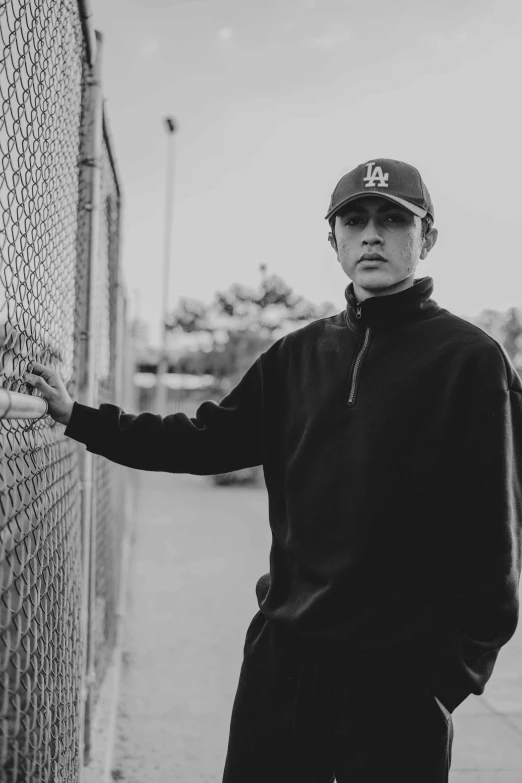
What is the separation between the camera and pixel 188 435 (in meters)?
2.39

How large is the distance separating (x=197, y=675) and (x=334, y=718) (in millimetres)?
2753

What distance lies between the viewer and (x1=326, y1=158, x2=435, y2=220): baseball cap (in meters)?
2.12

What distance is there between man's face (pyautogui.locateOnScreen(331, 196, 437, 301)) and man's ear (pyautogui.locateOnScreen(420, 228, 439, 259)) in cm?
6

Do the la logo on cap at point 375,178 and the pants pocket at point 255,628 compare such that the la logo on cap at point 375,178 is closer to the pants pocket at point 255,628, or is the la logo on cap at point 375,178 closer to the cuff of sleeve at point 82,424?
the cuff of sleeve at point 82,424

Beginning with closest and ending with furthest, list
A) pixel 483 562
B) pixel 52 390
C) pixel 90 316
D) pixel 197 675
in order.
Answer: pixel 483 562, pixel 52 390, pixel 90 316, pixel 197 675

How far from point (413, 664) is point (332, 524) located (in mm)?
392

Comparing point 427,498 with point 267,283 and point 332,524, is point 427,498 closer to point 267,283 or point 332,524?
point 332,524

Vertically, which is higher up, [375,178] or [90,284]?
[375,178]

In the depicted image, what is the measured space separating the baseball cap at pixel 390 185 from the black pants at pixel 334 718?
1.19 m

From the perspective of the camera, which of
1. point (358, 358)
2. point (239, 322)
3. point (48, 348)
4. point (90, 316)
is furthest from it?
point (239, 322)

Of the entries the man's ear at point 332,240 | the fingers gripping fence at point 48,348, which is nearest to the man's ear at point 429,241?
the man's ear at point 332,240

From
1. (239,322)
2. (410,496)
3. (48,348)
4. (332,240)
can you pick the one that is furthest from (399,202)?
(239,322)

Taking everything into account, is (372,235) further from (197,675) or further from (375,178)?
(197,675)

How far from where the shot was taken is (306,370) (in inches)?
87.9
